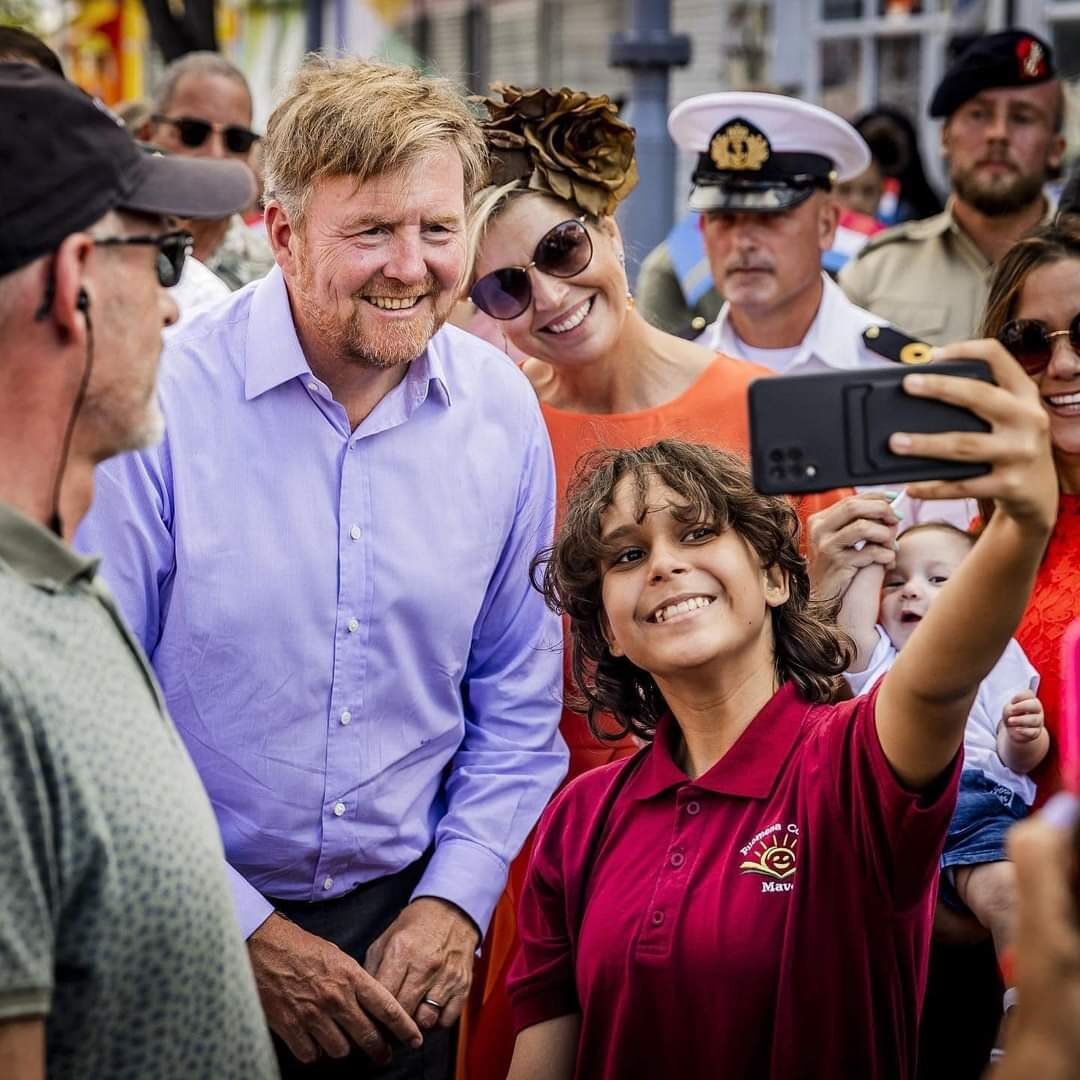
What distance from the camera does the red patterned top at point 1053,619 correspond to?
11.5 feet

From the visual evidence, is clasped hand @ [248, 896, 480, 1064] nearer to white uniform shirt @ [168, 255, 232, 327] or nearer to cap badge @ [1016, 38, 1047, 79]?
white uniform shirt @ [168, 255, 232, 327]

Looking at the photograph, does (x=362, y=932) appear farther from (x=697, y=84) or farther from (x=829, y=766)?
(x=697, y=84)

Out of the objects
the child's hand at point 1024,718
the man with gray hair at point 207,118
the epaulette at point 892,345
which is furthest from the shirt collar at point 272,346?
the man with gray hair at point 207,118

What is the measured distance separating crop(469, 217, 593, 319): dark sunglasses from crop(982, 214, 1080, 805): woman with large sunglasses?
0.94m

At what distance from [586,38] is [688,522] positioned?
1423 centimetres

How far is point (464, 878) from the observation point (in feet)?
11.2

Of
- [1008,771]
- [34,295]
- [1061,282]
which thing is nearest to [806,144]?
[1061,282]

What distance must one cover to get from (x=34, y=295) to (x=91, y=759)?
0.53 m

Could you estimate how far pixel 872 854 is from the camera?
8.18 feet

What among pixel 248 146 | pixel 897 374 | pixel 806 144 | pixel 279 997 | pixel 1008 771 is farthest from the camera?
pixel 248 146

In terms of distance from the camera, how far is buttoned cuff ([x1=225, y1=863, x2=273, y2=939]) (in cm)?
316

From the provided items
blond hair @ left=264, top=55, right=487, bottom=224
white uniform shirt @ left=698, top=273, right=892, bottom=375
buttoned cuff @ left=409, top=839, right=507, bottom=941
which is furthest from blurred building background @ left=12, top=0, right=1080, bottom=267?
buttoned cuff @ left=409, top=839, right=507, bottom=941

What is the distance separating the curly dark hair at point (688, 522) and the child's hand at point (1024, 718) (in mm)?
465

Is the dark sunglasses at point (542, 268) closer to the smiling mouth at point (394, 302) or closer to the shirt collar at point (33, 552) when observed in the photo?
the smiling mouth at point (394, 302)
